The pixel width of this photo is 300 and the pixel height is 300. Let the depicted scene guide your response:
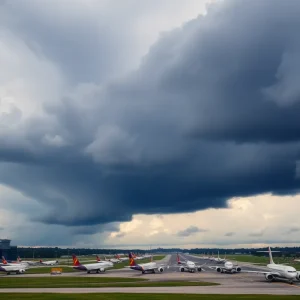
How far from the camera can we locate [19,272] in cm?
17988

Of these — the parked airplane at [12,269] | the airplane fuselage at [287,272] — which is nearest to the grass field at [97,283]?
the airplane fuselage at [287,272]

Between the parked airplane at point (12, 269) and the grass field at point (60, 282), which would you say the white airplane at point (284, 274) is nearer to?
the grass field at point (60, 282)

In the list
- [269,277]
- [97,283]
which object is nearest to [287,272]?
[269,277]

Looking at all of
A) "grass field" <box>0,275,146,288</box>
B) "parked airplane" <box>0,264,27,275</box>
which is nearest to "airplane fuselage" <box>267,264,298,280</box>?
"grass field" <box>0,275,146,288</box>

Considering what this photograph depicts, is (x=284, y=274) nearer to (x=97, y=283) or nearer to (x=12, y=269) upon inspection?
(x=97, y=283)
